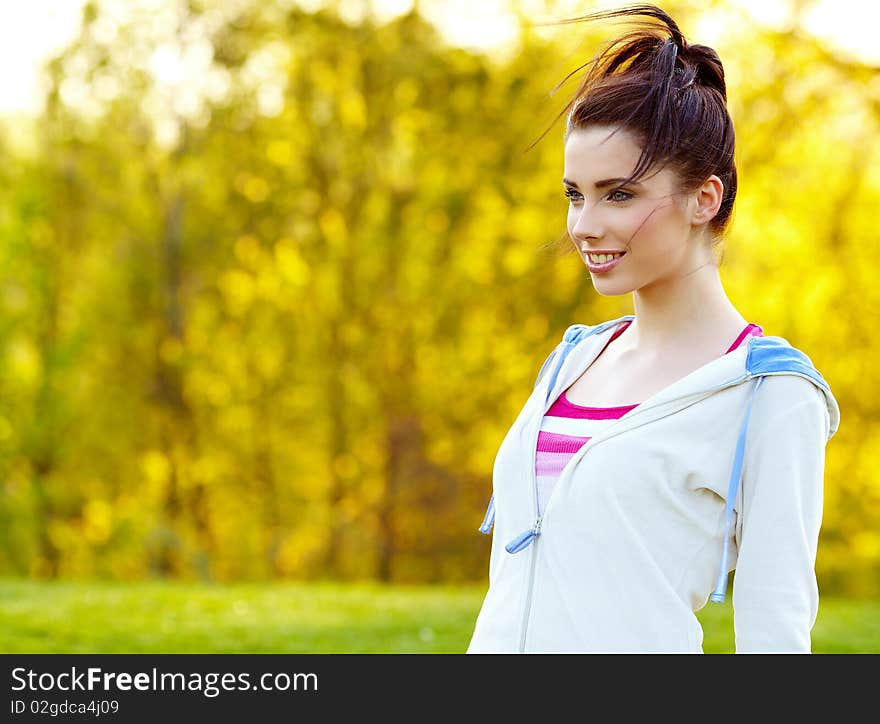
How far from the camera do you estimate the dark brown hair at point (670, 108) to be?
1.58 meters

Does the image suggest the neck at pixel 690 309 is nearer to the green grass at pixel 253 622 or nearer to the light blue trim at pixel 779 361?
the light blue trim at pixel 779 361

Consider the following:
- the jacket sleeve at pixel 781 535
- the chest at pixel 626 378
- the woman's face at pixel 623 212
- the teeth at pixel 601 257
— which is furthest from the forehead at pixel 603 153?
the jacket sleeve at pixel 781 535

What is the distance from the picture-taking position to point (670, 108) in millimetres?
1592

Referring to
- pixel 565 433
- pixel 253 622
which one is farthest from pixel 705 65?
pixel 253 622

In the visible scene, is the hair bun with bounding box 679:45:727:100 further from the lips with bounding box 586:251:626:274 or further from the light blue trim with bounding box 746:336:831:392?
the light blue trim with bounding box 746:336:831:392

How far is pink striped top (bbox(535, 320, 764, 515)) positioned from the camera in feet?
5.34

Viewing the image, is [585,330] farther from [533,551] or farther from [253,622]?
Result: [253,622]

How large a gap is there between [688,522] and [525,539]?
0.74 ft

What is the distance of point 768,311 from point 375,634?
831 centimetres

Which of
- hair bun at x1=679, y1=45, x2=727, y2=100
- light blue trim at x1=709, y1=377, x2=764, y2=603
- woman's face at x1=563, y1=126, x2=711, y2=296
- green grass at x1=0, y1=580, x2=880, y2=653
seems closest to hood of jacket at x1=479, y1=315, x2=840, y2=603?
light blue trim at x1=709, y1=377, x2=764, y2=603

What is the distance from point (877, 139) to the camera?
10312 mm

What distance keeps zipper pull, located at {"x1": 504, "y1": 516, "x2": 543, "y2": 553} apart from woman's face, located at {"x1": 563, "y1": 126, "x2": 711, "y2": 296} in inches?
13.9

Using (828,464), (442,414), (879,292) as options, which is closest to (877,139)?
(879,292)

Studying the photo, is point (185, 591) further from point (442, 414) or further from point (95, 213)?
point (95, 213)
